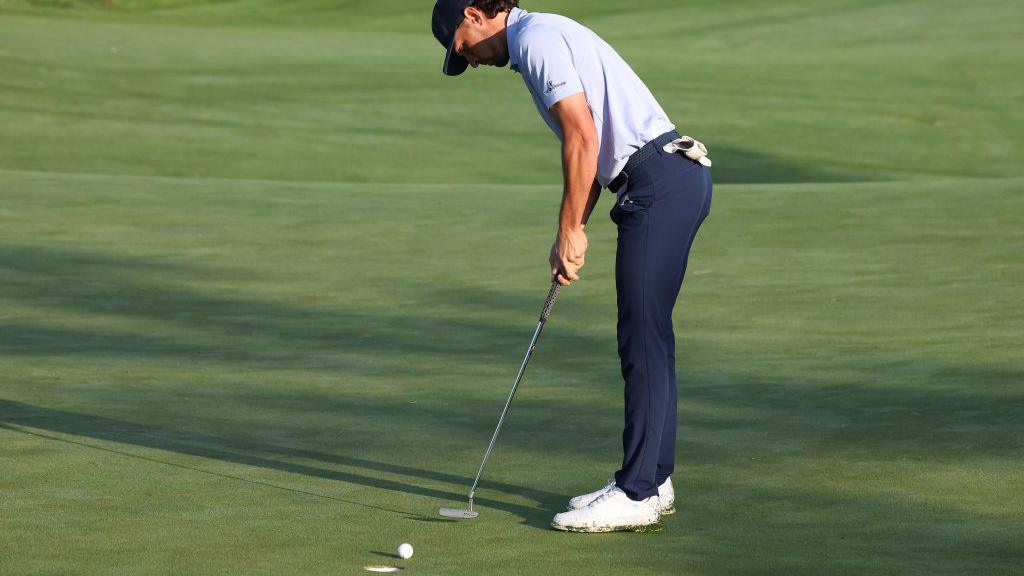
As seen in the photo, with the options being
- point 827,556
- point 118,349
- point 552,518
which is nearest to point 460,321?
point 118,349

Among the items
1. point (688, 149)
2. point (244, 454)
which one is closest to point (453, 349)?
point (244, 454)

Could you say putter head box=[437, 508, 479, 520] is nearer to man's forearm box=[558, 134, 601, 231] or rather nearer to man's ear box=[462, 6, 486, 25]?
man's forearm box=[558, 134, 601, 231]

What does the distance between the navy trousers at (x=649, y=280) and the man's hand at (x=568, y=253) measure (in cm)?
13

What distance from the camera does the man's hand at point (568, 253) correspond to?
5.62 meters

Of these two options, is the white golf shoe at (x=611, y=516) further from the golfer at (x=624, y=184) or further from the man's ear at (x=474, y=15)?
the man's ear at (x=474, y=15)

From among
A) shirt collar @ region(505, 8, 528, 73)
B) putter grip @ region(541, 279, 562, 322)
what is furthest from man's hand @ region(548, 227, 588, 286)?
shirt collar @ region(505, 8, 528, 73)

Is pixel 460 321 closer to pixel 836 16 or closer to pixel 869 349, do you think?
pixel 869 349

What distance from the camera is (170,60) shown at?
93.2 ft

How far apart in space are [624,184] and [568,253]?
12.2 inches

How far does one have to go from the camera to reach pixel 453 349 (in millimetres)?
9500

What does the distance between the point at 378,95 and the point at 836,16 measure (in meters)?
15.3

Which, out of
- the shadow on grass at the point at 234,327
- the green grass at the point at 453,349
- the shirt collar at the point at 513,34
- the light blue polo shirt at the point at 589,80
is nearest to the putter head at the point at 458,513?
the green grass at the point at 453,349

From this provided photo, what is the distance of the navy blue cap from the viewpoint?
18.4 feet

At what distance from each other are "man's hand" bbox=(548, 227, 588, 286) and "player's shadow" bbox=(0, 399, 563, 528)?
0.85 metres
